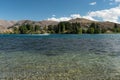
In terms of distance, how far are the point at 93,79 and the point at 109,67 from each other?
5778 millimetres

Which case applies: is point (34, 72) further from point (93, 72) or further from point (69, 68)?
point (93, 72)

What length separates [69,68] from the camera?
23250 millimetres

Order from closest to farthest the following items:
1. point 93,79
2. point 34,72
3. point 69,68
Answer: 1. point 93,79
2. point 34,72
3. point 69,68

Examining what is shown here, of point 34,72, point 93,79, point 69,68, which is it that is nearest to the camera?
point 93,79

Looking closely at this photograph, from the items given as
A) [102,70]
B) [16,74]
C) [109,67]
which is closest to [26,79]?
[16,74]

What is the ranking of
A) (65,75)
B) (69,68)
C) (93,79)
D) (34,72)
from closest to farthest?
(93,79), (65,75), (34,72), (69,68)

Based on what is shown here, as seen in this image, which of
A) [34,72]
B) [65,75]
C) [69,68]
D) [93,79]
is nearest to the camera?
[93,79]

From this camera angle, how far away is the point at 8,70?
22156 millimetres

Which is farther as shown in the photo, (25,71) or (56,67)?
(56,67)

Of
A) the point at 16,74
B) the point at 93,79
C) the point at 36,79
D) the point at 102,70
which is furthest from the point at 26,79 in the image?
the point at 102,70

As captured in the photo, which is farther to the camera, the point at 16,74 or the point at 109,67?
the point at 109,67

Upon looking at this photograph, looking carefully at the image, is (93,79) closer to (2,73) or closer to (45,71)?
(45,71)

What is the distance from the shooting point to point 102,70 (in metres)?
22.0

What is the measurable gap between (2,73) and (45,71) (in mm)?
4238
